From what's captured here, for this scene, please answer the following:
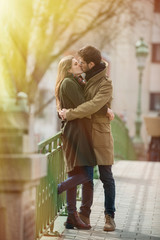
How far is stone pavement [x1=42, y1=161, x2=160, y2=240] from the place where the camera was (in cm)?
634

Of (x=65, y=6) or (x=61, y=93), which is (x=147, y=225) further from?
(x=65, y=6)

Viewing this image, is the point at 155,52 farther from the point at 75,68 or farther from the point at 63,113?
the point at 63,113

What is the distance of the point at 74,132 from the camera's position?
237 inches

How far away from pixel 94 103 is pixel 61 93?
1.21 ft

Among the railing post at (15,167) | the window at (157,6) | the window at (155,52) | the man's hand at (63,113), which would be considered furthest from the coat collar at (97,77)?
the window at (155,52)

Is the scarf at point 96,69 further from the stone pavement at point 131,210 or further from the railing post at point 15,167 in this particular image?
the railing post at point 15,167

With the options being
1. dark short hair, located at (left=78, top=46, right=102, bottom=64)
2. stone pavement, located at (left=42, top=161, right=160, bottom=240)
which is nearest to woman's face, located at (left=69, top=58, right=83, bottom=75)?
dark short hair, located at (left=78, top=46, right=102, bottom=64)

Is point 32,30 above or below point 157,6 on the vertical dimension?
below

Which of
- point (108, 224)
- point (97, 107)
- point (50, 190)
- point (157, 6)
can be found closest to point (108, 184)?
point (108, 224)

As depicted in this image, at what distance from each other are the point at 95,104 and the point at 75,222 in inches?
→ 53.9

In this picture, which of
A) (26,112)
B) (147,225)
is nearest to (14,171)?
(26,112)

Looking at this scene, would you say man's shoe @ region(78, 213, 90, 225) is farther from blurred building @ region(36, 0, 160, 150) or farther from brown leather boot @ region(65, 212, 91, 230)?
blurred building @ region(36, 0, 160, 150)

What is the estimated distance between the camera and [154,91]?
37594mm

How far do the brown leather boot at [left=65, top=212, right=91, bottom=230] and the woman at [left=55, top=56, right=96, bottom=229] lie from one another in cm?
35
